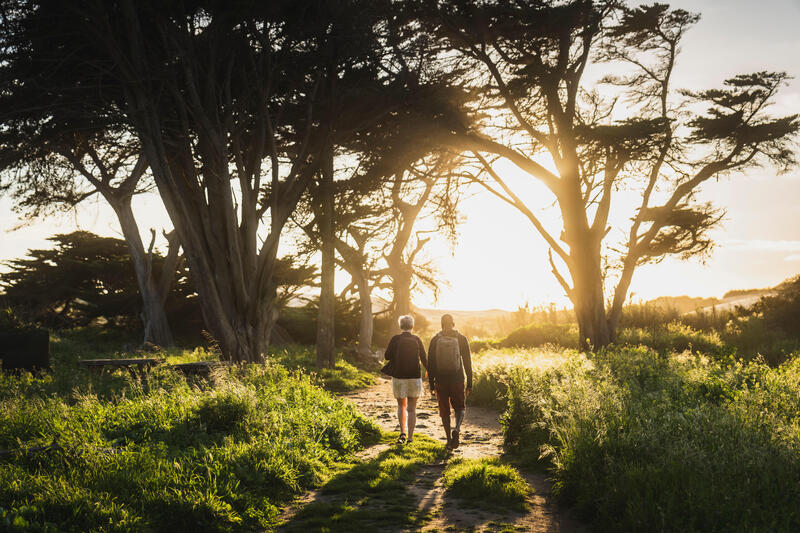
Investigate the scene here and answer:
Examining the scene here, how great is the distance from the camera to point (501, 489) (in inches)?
228

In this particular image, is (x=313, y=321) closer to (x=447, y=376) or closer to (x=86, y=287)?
(x=86, y=287)

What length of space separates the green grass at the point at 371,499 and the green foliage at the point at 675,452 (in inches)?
60.0

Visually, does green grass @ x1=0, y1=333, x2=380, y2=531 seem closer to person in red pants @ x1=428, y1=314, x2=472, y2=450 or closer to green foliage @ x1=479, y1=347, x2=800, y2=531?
person in red pants @ x1=428, y1=314, x2=472, y2=450

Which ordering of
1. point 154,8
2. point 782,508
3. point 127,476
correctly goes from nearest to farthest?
point 782,508 → point 127,476 → point 154,8

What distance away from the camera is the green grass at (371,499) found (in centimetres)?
496

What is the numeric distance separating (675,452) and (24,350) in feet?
45.6

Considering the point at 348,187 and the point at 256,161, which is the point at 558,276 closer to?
the point at 348,187

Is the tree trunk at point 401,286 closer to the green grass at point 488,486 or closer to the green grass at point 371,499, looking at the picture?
the green grass at point 371,499

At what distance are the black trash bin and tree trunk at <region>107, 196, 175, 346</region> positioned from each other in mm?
8959

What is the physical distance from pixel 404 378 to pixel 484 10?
9.21 m

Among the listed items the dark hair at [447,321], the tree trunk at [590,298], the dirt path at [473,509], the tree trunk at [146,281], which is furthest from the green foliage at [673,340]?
the tree trunk at [146,281]

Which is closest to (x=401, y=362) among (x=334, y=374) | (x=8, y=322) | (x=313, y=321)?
(x=334, y=374)

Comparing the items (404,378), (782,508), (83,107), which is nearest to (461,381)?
(404,378)

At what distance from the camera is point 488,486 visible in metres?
5.86
